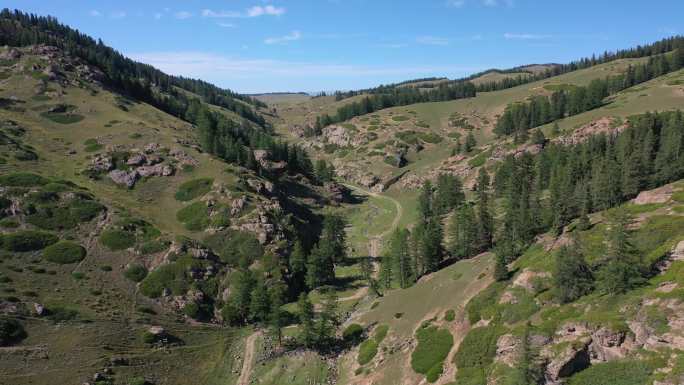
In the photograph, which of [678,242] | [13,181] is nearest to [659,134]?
[678,242]

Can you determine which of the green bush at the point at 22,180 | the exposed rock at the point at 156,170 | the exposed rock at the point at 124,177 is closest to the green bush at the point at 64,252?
the green bush at the point at 22,180

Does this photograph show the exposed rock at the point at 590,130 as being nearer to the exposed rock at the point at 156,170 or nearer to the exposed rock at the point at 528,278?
the exposed rock at the point at 528,278

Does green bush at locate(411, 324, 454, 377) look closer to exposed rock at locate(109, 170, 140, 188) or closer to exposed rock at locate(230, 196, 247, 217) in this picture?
exposed rock at locate(230, 196, 247, 217)

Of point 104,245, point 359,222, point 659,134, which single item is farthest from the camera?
point 359,222

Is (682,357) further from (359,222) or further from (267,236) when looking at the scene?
(359,222)

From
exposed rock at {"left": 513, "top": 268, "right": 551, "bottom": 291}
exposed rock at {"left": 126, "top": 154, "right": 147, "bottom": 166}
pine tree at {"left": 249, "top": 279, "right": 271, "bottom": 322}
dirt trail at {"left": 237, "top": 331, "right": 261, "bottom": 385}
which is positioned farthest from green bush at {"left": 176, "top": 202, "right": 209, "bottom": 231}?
exposed rock at {"left": 513, "top": 268, "right": 551, "bottom": 291}
